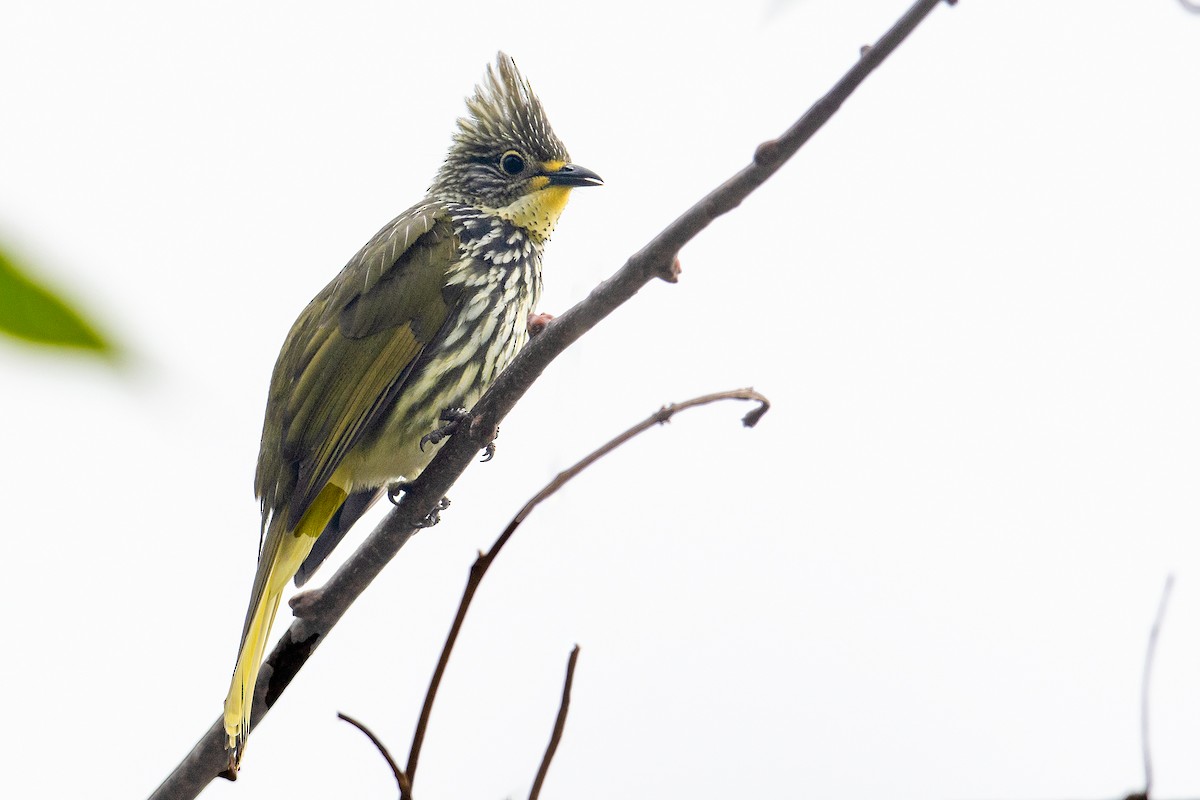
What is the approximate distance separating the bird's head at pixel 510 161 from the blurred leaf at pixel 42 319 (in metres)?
3.70

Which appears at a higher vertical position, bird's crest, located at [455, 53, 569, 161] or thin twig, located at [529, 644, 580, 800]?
bird's crest, located at [455, 53, 569, 161]

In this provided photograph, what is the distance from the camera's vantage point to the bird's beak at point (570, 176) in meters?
4.18

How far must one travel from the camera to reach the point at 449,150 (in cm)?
475

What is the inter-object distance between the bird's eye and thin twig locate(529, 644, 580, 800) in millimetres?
3242

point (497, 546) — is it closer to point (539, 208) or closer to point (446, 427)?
point (446, 427)

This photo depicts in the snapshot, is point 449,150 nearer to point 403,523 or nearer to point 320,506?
point 320,506

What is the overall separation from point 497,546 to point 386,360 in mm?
2264

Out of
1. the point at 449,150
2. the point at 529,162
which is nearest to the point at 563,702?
the point at 529,162

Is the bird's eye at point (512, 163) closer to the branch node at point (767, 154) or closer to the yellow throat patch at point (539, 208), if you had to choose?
the yellow throat patch at point (539, 208)

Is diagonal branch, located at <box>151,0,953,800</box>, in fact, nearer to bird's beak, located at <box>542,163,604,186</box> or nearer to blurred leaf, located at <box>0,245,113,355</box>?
blurred leaf, located at <box>0,245,113,355</box>

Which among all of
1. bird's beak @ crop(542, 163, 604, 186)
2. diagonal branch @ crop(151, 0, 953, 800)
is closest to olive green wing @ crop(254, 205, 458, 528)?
bird's beak @ crop(542, 163, 604, 186)

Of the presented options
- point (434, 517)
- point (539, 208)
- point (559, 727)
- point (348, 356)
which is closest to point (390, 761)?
point (559, 727)

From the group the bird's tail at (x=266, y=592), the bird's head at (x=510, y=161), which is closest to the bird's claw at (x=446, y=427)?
the bird's tail at (x=266, y=592)

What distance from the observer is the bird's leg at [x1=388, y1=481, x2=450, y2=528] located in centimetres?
266
